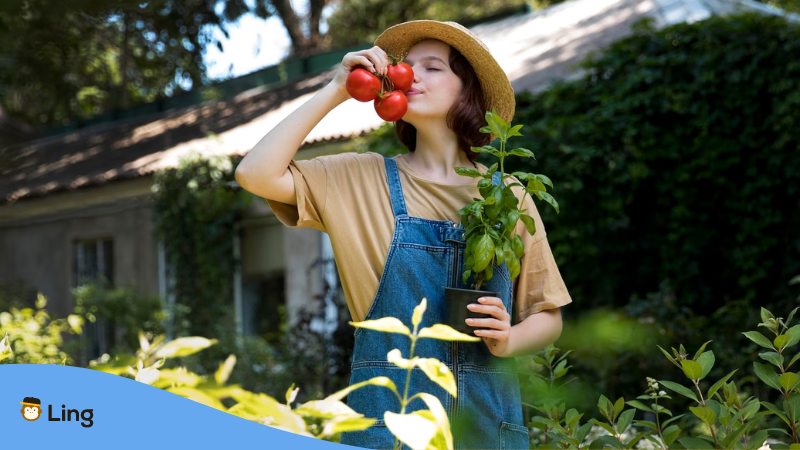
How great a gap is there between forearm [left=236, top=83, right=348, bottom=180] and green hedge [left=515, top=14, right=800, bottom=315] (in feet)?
16.1

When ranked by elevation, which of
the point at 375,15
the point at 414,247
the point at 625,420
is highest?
the point at 375,15

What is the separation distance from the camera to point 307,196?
2045 millimetres

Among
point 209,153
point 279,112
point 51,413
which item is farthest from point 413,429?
point 279,112

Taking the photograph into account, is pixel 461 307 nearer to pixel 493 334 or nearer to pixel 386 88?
pixel 493 334

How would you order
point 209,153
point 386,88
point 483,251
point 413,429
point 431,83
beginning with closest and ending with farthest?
point 413,429 → point 483,251 → point 386,88 → point 431,83 → point 209,153

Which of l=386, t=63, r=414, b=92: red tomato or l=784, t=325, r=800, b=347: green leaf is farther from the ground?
l=386, t=63, r=414, b=92: red tomato

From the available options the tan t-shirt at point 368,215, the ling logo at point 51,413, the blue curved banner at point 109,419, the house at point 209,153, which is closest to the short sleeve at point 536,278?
the tan t-shirt at point 368,215

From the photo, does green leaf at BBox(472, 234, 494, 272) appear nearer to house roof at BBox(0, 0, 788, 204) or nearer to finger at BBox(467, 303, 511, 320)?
finger at BBox(467, 303, 511, 320)

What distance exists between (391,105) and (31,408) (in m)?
1.19

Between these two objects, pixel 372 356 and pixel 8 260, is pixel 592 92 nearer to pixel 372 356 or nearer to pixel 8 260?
pixel 372 356

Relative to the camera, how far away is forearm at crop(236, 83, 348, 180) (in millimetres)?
1964

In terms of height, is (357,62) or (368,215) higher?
(357,62)

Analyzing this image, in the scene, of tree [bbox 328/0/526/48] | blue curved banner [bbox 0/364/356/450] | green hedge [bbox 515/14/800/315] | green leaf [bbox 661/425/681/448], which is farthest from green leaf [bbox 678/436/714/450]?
tree [bbox 328/0/526/48]

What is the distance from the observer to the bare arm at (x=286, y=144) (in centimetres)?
196
